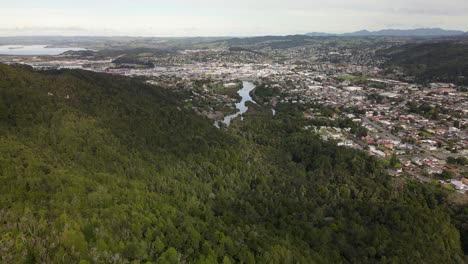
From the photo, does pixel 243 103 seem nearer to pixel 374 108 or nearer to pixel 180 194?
pixel 374 108

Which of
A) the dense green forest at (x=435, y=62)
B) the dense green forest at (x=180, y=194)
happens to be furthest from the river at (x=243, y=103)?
the dense green forest at (x=435, y=62)

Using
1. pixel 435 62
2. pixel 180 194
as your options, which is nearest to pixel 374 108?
pixel 180 194

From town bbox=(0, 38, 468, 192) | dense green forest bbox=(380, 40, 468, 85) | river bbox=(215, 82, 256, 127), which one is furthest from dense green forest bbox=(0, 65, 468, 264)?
dense green forest bbox=(380, 40, 468, 85)

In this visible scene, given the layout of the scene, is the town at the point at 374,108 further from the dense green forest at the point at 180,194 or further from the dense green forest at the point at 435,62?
the dense green forest at the point at 180,194

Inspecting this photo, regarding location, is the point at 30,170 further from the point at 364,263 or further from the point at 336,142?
the point at 336,142

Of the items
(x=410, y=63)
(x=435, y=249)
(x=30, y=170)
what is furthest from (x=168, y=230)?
(x=410, y=63)

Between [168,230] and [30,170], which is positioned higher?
[30,170]
